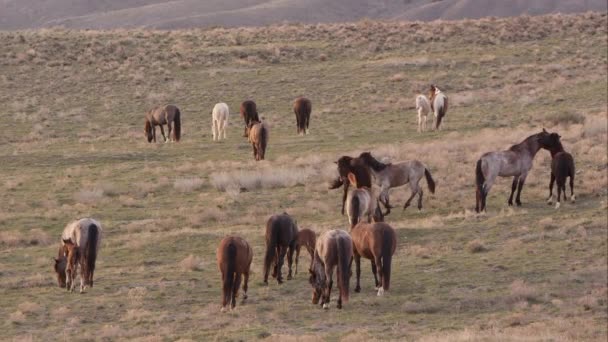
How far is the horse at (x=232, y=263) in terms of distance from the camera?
18172mm

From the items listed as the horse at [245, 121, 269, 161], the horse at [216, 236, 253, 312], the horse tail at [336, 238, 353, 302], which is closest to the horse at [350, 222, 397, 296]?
the horse tail at [336, 238, 353, 302]

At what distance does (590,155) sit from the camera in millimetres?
32000

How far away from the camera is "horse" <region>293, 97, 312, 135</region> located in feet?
136

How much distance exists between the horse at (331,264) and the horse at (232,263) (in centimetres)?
110

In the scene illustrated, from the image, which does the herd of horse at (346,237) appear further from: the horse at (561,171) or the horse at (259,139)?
the horse at (259,139)

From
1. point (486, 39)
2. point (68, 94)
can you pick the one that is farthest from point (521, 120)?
point (486, 39)

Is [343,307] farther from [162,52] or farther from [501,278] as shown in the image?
[162,52]

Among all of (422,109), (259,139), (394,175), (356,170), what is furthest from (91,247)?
(422,109)

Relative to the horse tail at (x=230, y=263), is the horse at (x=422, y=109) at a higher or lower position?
higher

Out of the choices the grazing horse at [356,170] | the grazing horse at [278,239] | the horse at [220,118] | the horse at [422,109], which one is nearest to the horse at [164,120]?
the horse at [220,118]

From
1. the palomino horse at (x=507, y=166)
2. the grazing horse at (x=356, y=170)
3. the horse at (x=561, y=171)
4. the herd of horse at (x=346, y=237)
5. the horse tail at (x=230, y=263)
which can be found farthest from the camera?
the horse at (x=561, y=171)

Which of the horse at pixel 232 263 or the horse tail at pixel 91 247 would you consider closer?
the horse at pixel 232 263

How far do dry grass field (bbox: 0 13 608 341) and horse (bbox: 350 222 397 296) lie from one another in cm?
33

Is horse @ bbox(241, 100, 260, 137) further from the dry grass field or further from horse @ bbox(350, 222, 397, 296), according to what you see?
horse @ bbox(350, 222, 397, 296)
